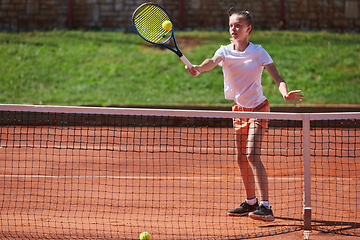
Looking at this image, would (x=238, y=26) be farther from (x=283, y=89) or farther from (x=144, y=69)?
(x=144, y=69)

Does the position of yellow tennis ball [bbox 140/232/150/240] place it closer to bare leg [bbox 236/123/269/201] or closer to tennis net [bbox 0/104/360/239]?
tennis net [bbox 0/104/360/239]

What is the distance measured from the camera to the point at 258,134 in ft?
12.1

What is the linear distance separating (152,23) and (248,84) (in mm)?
1225

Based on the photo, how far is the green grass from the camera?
11.0 m

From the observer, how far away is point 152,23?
13.7 feet

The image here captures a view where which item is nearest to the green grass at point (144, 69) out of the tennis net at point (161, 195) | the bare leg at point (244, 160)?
the tennis net at point (161, 195)

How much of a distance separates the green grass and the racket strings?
6.23 metres

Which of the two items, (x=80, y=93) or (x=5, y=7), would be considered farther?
(x=5, y=7)

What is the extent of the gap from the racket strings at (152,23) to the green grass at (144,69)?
20.4 feet

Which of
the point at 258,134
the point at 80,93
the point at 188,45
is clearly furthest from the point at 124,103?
the point at 258,134

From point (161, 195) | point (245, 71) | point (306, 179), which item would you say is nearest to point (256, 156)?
point (306, 179)

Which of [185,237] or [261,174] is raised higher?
[261,174]

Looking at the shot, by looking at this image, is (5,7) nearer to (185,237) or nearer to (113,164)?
(113,164)

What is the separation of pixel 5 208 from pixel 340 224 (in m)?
3.44
